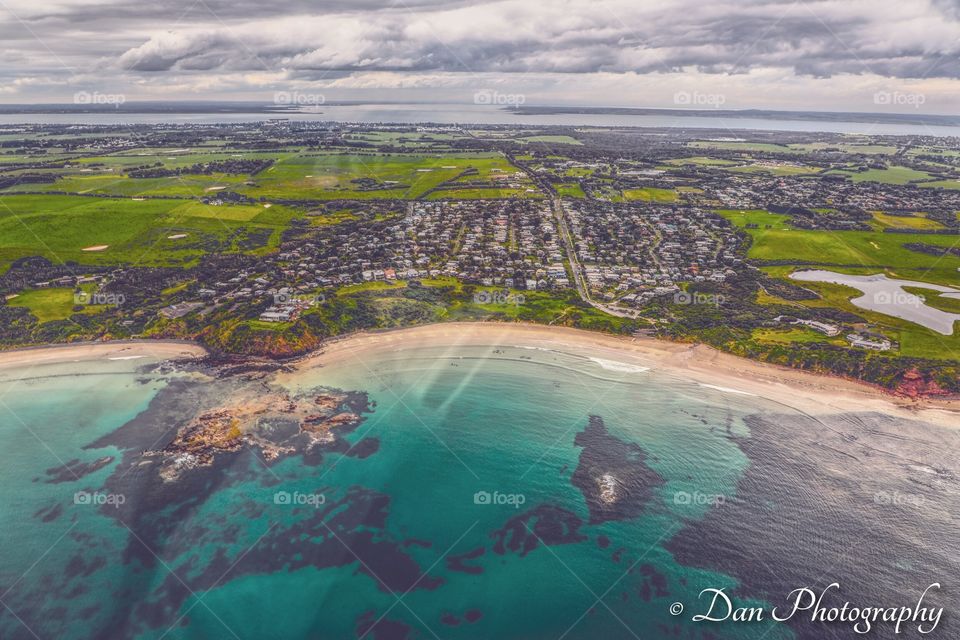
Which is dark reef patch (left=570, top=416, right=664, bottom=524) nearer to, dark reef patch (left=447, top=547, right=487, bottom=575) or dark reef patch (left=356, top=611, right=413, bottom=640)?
dark reef patch (left=447, top=547, right=487, bottom=575)

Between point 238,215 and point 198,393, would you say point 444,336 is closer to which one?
point 198,393

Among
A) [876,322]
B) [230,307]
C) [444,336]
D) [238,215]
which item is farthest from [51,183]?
[876,322]

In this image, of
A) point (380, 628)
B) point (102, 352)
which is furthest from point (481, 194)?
point (380, 628)

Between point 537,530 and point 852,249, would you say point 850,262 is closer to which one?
point 852,249

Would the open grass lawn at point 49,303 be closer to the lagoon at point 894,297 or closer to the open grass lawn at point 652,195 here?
the lagoon at point 894,297

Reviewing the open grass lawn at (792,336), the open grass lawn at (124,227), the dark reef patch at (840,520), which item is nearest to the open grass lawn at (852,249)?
the open grass lawn at (792,336)
